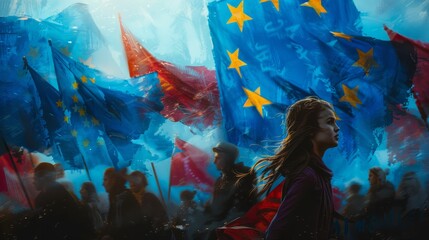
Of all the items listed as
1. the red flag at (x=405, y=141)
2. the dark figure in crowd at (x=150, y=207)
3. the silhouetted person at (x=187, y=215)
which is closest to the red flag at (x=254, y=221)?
the silhouetted person at (x=187, y=215)

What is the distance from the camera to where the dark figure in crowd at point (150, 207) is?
358 centimetres

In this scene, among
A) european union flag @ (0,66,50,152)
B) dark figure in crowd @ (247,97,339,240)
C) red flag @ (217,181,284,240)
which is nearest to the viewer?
dark figure in crowd @ (247,97,339,240)

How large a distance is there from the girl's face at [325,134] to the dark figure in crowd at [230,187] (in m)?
0.63

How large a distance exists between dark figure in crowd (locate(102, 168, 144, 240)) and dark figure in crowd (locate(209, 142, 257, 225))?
0.67m

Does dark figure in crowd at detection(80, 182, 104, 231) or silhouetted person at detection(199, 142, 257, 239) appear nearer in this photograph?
silhouetted person at detection(199, 142, 257, 239)

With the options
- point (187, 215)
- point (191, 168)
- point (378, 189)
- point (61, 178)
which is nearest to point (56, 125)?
point (61, 178)

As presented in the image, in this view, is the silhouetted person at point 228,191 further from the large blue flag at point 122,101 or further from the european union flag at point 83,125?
the european union flag at point 83,125

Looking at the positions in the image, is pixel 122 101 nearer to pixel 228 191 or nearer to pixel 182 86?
pixel 182 86

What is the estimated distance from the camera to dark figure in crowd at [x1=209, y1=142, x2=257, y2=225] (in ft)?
11.5

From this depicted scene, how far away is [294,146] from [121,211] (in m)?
1.64

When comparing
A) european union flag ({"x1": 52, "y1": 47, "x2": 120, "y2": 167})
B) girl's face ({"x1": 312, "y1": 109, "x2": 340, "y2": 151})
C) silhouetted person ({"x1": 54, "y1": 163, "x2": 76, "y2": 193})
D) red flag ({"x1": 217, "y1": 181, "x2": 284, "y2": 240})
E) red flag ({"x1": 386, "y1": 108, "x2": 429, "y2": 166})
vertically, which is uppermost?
european union flag ({"x1": 52, "y1": 47, "x2": 120, "y2": 167})

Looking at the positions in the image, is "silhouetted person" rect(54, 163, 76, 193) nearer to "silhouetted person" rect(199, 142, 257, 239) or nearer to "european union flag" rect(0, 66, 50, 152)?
"european union flag" rect(0, 66, 50, 152)

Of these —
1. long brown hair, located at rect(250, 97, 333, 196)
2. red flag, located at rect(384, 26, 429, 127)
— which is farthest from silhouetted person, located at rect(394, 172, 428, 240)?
long brown hair, located at rect(250, 97, 333, 196)

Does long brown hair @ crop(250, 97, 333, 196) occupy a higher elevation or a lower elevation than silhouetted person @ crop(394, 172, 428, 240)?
higher
